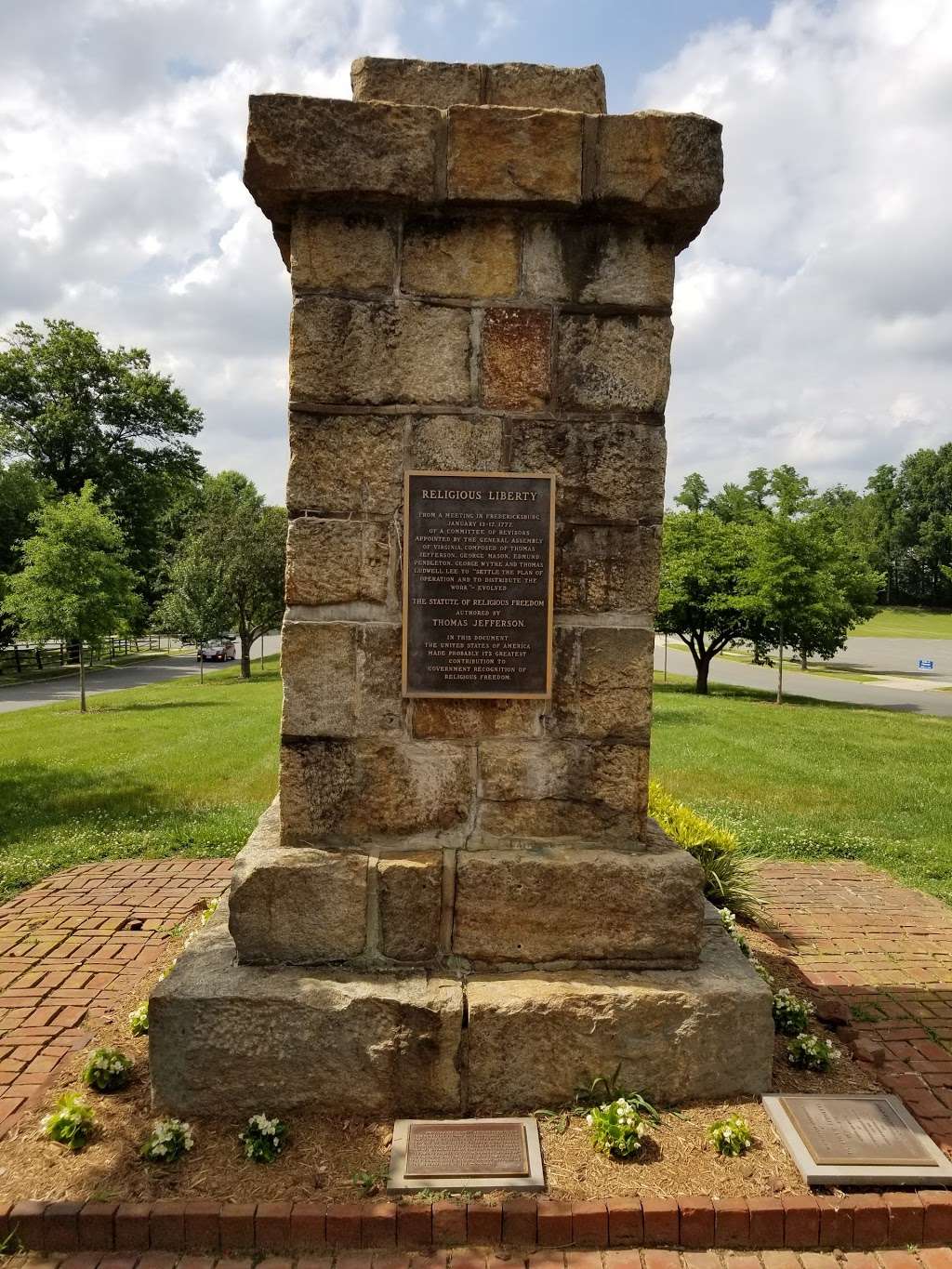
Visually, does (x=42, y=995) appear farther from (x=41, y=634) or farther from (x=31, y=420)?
(x=31, y=420)

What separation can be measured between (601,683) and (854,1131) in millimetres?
2008

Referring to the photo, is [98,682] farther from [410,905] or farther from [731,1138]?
[731,1138]

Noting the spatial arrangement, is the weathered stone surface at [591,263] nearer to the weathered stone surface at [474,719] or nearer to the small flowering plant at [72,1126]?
the weathered stone surface at [474,719]

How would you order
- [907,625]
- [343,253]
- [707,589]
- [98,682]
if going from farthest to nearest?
[907,625]
[98,682]
[707,589]
[343,253]

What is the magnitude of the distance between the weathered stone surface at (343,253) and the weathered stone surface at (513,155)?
1.18 feet

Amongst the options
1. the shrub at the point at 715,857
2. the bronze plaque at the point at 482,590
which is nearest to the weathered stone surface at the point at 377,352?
the bronze plaque at the point at 482,590

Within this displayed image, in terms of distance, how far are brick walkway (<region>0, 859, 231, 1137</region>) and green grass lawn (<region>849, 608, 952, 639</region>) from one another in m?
42.4

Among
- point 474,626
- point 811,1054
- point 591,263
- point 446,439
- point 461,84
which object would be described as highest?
point 461,84

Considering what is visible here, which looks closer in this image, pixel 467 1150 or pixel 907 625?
pixel 467 1150

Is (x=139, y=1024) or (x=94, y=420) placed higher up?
(x=94, y=420)

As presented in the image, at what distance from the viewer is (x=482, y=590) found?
11.7 feet

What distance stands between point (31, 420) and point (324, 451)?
3725cm

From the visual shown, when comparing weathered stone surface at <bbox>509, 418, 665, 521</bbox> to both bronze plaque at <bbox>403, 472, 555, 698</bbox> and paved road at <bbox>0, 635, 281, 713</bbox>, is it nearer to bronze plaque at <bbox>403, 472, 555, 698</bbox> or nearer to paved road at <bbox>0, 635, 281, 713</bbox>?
bronze plaque at <bbox>403, 472, 555, 698</bbox>

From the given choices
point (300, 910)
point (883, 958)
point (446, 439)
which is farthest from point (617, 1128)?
point (883, 958)
